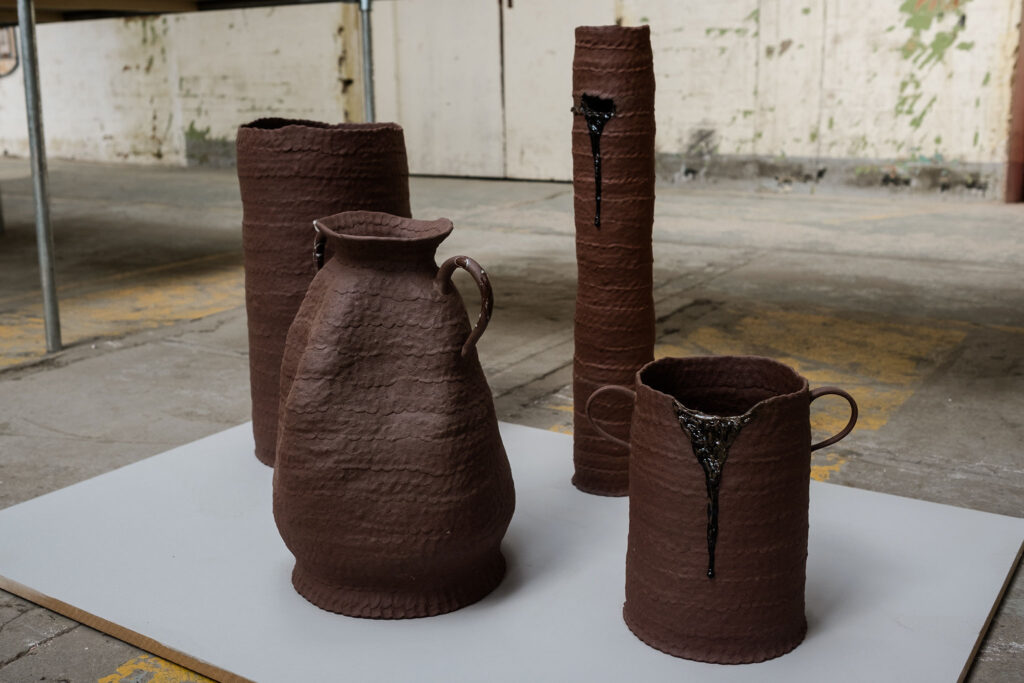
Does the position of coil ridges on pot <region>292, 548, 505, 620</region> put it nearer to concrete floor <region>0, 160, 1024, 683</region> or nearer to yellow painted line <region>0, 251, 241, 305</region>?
concrete floor <region>0, 160, 1024, 683</region>

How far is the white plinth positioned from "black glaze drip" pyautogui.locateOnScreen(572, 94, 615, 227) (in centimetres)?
69

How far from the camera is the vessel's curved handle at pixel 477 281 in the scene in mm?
1730

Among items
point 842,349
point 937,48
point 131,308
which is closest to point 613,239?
point 842,349

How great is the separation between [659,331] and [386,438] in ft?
7.36

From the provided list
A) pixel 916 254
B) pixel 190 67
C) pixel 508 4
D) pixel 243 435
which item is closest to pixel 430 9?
pixel 508 4

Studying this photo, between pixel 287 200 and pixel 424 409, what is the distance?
0.82 metres

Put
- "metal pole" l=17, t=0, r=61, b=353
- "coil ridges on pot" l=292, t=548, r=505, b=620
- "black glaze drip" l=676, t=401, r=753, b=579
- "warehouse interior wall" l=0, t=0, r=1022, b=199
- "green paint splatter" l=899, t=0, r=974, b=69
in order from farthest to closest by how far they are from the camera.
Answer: "warehouse interior wall" l=0, t=0, r=1022, b=199 → "green paint splatter" l=899, t=0, r=974, b=69 → "metal pole" l=17, t=0, r=61, b=353 → "coil ridges on pot" l=292, t=548, r=505, b=620 → "black glaze drip" l=676, t=401, r=753, b=579

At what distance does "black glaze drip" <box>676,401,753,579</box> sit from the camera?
61.9 inches

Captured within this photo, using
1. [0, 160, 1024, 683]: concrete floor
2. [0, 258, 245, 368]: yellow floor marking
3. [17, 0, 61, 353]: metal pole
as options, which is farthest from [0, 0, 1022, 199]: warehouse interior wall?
[17, 0, 61, 353]: metal pole

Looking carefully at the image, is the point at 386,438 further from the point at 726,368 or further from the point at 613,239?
the point at 613,239

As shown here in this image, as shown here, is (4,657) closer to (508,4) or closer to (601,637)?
(601,637)

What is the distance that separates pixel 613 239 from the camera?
7.20ft

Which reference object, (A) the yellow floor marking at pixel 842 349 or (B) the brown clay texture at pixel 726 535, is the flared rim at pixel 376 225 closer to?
(B) the brown clay texture at pixel 726 535

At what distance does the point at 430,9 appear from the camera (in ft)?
27.2
